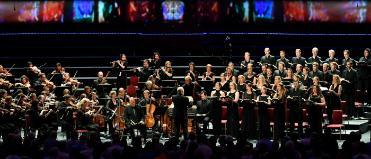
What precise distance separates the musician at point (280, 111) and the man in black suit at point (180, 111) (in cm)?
226

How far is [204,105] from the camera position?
62.8 ft

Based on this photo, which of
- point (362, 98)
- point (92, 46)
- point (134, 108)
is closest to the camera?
point (134, 108)

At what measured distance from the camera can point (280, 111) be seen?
18281 mm

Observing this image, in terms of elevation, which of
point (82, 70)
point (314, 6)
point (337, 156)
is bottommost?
point (337, 156)

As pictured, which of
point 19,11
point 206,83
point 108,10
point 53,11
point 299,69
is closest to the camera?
point 206,83

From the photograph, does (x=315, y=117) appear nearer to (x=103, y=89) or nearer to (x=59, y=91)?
(x=103, y=89)

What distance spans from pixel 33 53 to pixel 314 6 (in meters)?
10.6

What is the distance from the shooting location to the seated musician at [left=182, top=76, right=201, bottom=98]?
1959 centimetres

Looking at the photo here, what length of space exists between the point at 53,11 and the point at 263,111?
11.5m

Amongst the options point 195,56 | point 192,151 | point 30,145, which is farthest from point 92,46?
point 192,151

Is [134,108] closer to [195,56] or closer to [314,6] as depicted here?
[195,56]

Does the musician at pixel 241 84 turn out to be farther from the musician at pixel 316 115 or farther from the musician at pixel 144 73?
the musician at pixel 144 73

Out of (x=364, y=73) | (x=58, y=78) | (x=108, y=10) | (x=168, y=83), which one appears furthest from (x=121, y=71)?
(x=364, y=73)

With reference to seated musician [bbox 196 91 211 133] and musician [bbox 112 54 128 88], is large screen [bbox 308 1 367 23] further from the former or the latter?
seated musician [bbox 196 91 211 133]
